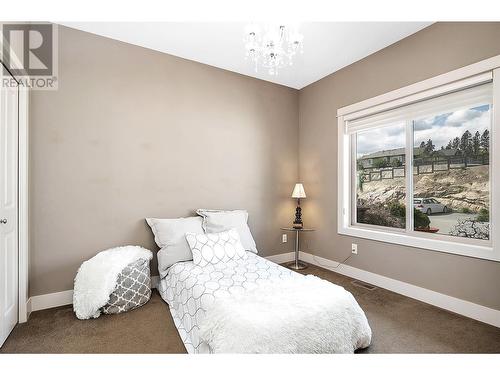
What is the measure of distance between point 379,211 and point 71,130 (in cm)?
348

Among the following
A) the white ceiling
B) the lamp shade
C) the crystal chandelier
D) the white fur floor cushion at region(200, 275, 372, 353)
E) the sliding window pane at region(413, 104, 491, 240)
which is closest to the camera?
the white fur floor cushion at region(200, 275, 372, 353)

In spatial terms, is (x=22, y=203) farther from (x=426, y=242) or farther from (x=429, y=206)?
(x=429, y=206)

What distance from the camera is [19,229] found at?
2.15 metres

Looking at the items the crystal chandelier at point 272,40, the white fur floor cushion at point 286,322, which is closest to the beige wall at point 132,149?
the crystal chandelier at point 272,40

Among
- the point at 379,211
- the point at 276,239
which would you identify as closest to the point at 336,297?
the point at 379,211

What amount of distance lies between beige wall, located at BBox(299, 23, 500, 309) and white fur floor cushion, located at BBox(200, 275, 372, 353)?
1.22m

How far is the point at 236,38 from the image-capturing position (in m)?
2.69

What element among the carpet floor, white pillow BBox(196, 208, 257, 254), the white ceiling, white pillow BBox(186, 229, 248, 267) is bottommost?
the carpet floor

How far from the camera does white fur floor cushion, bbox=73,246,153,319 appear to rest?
7.16 ft

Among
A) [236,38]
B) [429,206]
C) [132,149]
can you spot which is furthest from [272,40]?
[429,206]

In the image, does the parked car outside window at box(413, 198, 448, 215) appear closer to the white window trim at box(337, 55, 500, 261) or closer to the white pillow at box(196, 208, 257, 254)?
the white window trim at box(337, 55, 500, 261)

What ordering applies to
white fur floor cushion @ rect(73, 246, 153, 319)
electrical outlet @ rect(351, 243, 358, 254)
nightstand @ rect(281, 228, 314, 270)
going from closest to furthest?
1. white fur floor cushion @ rect(73, 246, 153, 319)
2. electrical outlet @ rect(351, 243, 358, 254)
3. nightstand @ rect(281, 228, 314, 270)

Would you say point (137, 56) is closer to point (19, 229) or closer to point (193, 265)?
point (19, 229)

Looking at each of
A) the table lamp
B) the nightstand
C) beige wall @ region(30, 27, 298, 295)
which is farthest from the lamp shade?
the nightstand
